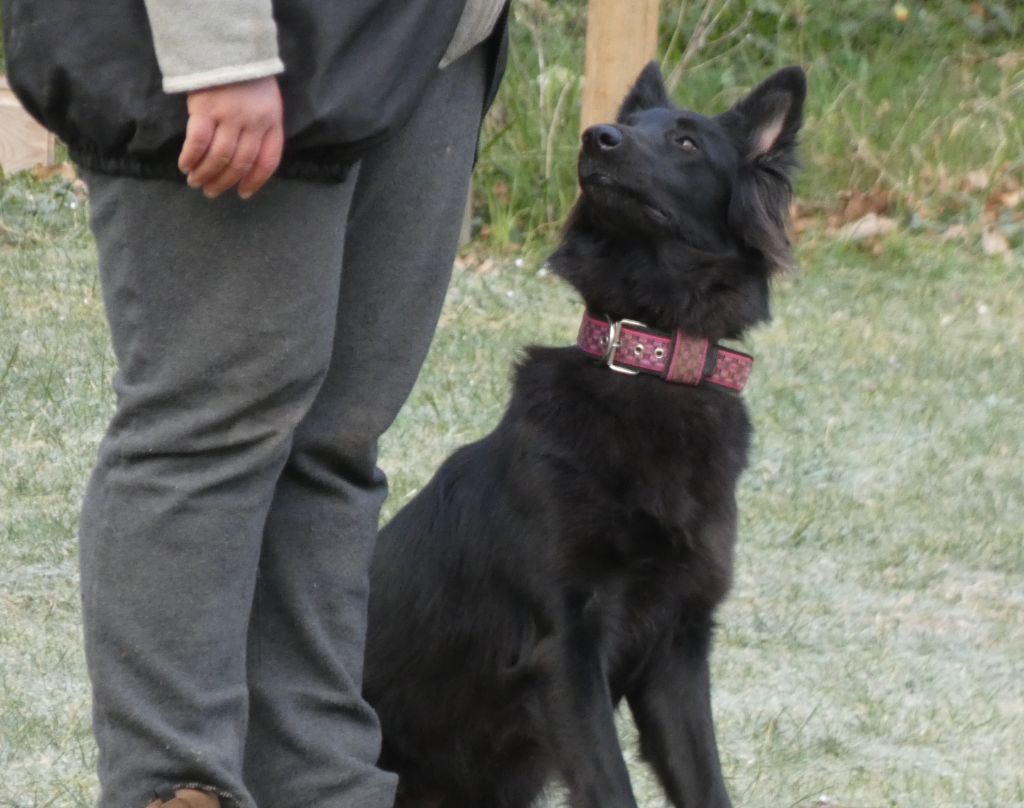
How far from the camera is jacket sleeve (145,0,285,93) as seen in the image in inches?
60.7

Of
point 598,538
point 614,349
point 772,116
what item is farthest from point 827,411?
point 598,538

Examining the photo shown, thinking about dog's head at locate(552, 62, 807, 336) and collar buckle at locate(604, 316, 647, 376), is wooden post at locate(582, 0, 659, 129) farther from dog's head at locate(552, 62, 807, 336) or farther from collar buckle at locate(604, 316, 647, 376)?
collar buckle at locate(604, 316, 647, 376)

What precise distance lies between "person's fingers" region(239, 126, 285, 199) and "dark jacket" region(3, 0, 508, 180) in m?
0.03

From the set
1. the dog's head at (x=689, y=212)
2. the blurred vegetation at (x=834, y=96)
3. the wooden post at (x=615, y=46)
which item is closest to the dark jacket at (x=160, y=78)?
the dog's head at (x=689, y=212)

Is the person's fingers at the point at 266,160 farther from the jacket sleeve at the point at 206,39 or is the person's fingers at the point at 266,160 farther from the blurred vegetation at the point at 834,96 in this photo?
the blurred vegetation at the point at 834,96

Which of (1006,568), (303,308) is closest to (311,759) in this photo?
(303,308)

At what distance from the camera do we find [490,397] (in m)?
4.95

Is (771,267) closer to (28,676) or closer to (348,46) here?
(348,46)

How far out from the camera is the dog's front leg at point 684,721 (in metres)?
2.53

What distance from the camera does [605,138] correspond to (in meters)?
2.72

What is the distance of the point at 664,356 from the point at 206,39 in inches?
48.7

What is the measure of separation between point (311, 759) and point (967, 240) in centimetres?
577

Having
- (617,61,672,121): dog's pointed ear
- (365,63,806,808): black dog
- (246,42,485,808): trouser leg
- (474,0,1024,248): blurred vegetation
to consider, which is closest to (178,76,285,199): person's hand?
(246,42,485,808): trouser leg

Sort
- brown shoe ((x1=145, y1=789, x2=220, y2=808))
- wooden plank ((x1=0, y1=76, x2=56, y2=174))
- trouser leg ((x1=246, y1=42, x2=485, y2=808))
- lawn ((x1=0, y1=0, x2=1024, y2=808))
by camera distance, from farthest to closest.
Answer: wooden plank ((x1=0, y1=76, x2=56, y2=174)), lawn ((x1=0, y1=0, x2=1024, y2=808)), trouser leg ((x1=246, y1=42, x2=485, y2=808)), brown shoe ((x1=145, y1=789, x2=220, y2=808))
